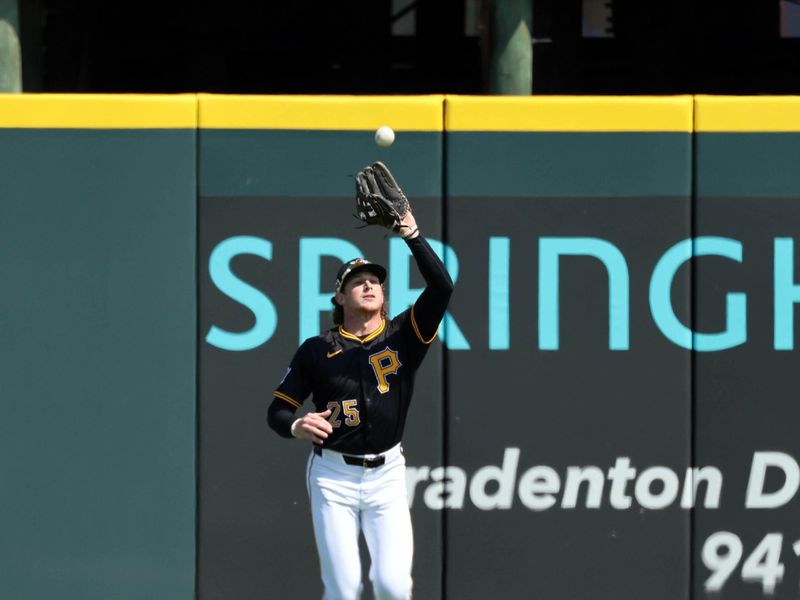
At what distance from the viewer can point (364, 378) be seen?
5199mm

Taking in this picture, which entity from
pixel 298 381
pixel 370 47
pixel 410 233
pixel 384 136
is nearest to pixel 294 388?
pixel 298 381

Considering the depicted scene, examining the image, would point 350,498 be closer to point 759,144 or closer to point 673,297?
point 673,297

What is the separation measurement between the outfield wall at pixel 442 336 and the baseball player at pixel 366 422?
2.66 feet

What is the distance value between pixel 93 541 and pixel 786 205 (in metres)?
3.59

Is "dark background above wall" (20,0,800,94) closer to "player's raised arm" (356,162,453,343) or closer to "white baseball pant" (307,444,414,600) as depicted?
"player's raised arm" (356,162,453,343)

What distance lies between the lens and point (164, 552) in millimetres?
6066

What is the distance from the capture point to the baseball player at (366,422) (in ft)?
16.9

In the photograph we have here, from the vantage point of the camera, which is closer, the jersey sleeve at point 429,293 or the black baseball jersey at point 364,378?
the jersey sleeve at point 429,293

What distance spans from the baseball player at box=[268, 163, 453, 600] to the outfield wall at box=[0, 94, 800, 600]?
31.9 inches

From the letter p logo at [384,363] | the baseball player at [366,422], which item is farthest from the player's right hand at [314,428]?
the letter p logo at [384,363]

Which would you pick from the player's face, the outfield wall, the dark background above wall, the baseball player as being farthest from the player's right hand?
the dark background above wall

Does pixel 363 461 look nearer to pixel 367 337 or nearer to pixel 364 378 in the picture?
pixel 364 378

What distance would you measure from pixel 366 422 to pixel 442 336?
1.00 meters

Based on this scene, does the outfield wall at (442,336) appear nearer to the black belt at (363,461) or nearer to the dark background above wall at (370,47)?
the black belt at (363,461)
